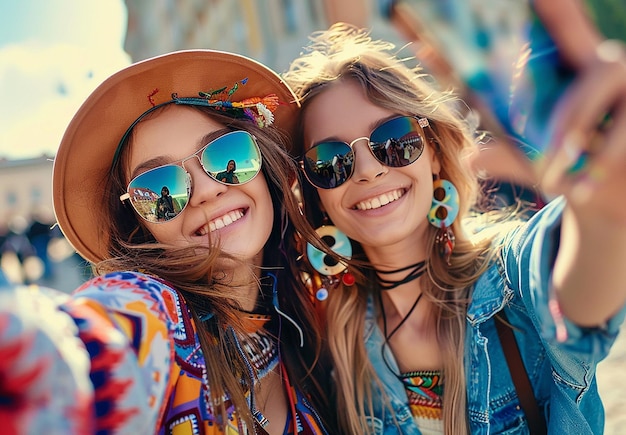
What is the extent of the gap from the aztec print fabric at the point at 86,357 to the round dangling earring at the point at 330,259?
1055mm

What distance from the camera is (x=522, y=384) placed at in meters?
1.83

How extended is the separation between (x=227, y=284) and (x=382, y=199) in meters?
0.68

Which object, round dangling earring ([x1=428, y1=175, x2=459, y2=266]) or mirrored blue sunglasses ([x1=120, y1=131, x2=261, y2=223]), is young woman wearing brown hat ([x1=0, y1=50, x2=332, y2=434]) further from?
round dangling earring ([x1=428, y1=175, x2=459, y2=266])

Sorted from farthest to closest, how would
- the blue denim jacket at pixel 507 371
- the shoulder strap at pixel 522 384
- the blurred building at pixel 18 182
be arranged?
1. the blurred building at pixel 18 182
2. the shoulder strap at pixel 522 384
3. the blue denim jacket at pixel 507 371

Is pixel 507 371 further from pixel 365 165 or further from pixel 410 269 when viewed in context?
pixel 365 165

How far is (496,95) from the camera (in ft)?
2.27

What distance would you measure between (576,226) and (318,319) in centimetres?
149

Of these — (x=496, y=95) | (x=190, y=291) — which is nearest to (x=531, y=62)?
(x=496, y=95)

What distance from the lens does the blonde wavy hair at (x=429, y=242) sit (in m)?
2.05

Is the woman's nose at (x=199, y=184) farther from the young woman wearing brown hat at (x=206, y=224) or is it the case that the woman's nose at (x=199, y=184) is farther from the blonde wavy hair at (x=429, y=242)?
the blonde wavy hair at (x=429, y=242)

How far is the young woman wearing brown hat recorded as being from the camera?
1574 mm

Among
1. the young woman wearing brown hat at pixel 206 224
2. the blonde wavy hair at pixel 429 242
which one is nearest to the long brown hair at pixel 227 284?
the young woman wearing brown hat at pixel 206 224

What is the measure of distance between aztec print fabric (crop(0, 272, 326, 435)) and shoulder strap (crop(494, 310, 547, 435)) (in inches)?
45.1

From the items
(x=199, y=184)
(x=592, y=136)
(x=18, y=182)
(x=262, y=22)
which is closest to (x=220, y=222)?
(x=199, y=184)
